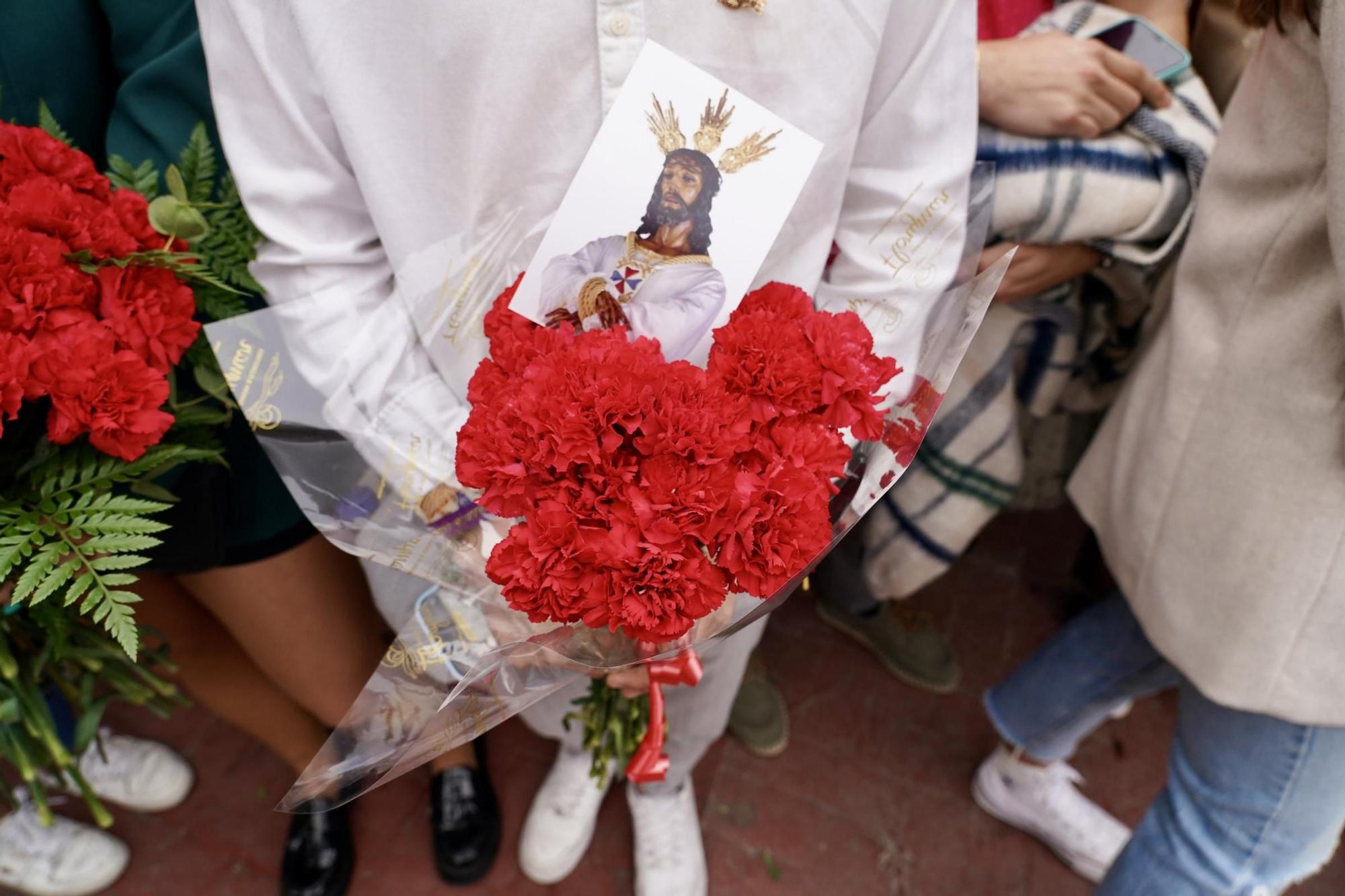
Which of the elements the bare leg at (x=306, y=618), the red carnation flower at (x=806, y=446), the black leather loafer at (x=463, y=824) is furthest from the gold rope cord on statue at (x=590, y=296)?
the black leather loafer at (x=463, y=824)

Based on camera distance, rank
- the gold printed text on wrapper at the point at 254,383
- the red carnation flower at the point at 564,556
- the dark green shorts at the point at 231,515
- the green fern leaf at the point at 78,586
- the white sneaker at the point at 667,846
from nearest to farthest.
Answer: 1. the red carnation flower at the point at 564,556
2. the green fern leaf at the point at 78,586
3. the gold printed text on wrapper at the point at 254,383
4. the dark green shorts at the point at 231,515
5. the white sneaker at the point at 667,846

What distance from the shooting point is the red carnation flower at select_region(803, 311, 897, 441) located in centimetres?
66

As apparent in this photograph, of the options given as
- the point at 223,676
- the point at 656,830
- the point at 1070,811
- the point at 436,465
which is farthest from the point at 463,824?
the point at 1070,811

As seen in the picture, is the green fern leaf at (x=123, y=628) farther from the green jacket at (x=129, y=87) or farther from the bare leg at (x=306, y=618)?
the bare leg at (x=306, y=618)

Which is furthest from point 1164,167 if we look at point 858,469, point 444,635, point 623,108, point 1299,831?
point 444,635

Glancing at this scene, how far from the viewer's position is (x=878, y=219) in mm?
933

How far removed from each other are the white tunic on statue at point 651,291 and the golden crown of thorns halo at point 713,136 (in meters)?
0.09

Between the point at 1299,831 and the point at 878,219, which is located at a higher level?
the point at 878,219

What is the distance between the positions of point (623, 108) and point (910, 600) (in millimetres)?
1809

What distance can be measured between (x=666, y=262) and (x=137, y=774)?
5.90 ft

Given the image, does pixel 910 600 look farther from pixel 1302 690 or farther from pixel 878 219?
pixel 878 219

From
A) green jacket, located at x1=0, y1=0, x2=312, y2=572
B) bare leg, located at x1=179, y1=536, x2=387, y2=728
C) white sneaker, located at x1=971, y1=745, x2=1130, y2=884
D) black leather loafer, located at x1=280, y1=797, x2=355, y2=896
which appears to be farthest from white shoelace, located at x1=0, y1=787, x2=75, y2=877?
white sneaker, located at x1=971, y1=745, x2=1130, y2=884

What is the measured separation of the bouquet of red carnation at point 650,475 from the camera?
23.0 inches

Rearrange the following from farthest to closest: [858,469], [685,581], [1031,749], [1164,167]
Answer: [1031,749] → [1164,167] → [858,469] → [685,581]
